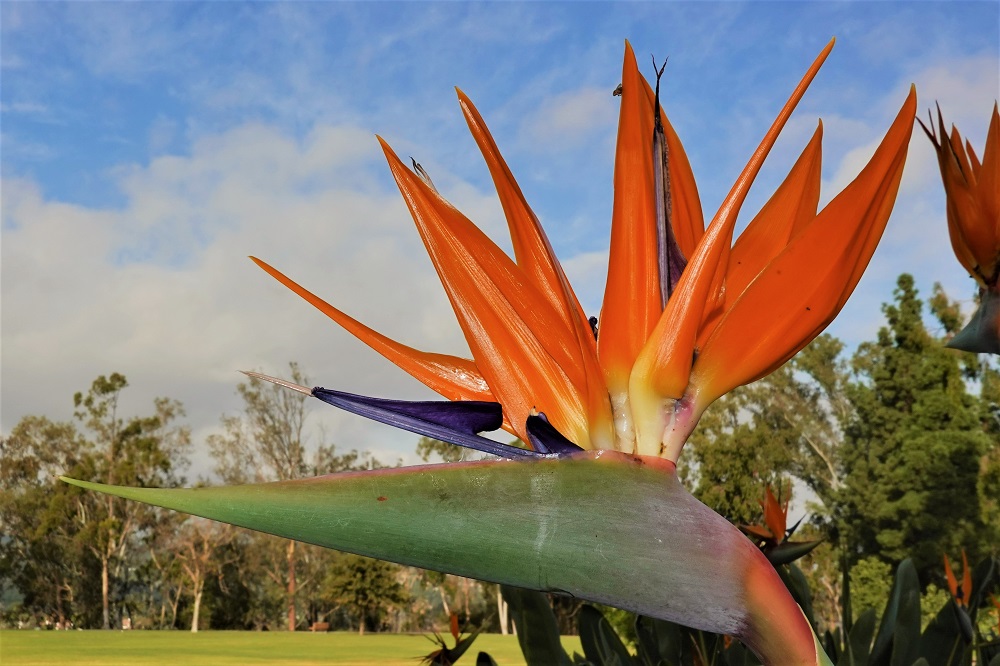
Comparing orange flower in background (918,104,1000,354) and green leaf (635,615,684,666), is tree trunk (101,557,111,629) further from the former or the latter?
orange flower in background (918,104,1000,354)

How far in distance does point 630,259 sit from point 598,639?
37.7 inches

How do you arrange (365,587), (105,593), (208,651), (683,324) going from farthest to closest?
(105,593), (365,587), (208,651), (683,324)

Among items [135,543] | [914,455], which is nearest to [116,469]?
[135,543]

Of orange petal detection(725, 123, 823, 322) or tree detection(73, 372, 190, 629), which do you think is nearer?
orange petal detection(725, 123, 823, 322)

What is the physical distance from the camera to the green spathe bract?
1.84 ft

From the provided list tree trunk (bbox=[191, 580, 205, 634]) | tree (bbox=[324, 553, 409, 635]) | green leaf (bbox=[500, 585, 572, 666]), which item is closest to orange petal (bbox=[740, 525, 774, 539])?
green leaf (bbox=[500, 585, 572, 666])

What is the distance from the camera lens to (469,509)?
1.88ft

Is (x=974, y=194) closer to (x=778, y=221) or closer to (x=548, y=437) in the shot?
(x=778, y=221)

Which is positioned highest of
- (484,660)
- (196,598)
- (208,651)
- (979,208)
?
(979,208)

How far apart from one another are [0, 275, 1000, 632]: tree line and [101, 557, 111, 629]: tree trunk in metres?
0.09

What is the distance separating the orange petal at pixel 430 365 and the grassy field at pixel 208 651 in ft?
36.6

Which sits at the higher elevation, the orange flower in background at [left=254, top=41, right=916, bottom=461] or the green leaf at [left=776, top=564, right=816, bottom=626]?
the orange flower in background at [left=254, top=41, right=916, bottom=461]

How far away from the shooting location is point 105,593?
2702cm

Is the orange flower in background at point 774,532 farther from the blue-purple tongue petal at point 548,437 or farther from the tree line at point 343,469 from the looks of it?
the tree line at point 343,469
